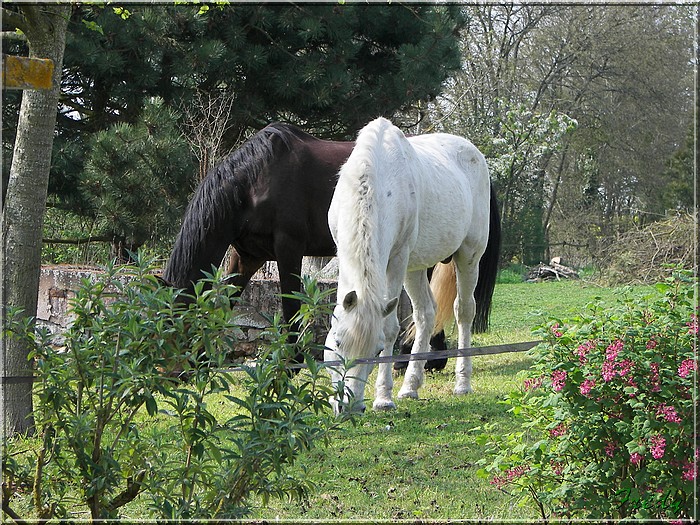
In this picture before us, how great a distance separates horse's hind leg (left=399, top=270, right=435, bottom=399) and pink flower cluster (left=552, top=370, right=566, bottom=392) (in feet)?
10.9

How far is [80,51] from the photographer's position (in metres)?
9.59

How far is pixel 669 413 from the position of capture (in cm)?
273

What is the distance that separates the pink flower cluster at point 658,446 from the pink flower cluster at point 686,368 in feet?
0.74

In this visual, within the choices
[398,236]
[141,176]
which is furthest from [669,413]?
[141,176]

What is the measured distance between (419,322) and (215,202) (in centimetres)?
183

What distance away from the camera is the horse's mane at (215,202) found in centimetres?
625

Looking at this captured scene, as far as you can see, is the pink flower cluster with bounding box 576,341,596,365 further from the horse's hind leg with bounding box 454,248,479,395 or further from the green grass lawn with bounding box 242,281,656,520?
the horse's hind leg with bounding box 454,248,479,395

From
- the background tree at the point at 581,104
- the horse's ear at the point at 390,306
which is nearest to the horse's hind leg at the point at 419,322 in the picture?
the horse's ear at the point at 390,306

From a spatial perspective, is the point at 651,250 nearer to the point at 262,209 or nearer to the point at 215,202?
the point at 262,209

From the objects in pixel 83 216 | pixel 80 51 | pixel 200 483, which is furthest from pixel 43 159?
pixel 83 216

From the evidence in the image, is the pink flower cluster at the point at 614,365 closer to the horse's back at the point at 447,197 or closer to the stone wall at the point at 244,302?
the horse's back at the point at 447,197

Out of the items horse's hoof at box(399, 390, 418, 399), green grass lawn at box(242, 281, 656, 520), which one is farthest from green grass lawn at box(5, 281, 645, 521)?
horse's hoof at box(399, 390, 418, 399)

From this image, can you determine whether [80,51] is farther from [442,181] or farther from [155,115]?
[442,181]

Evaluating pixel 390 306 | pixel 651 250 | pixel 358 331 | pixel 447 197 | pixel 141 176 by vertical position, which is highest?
pixel 141 176
